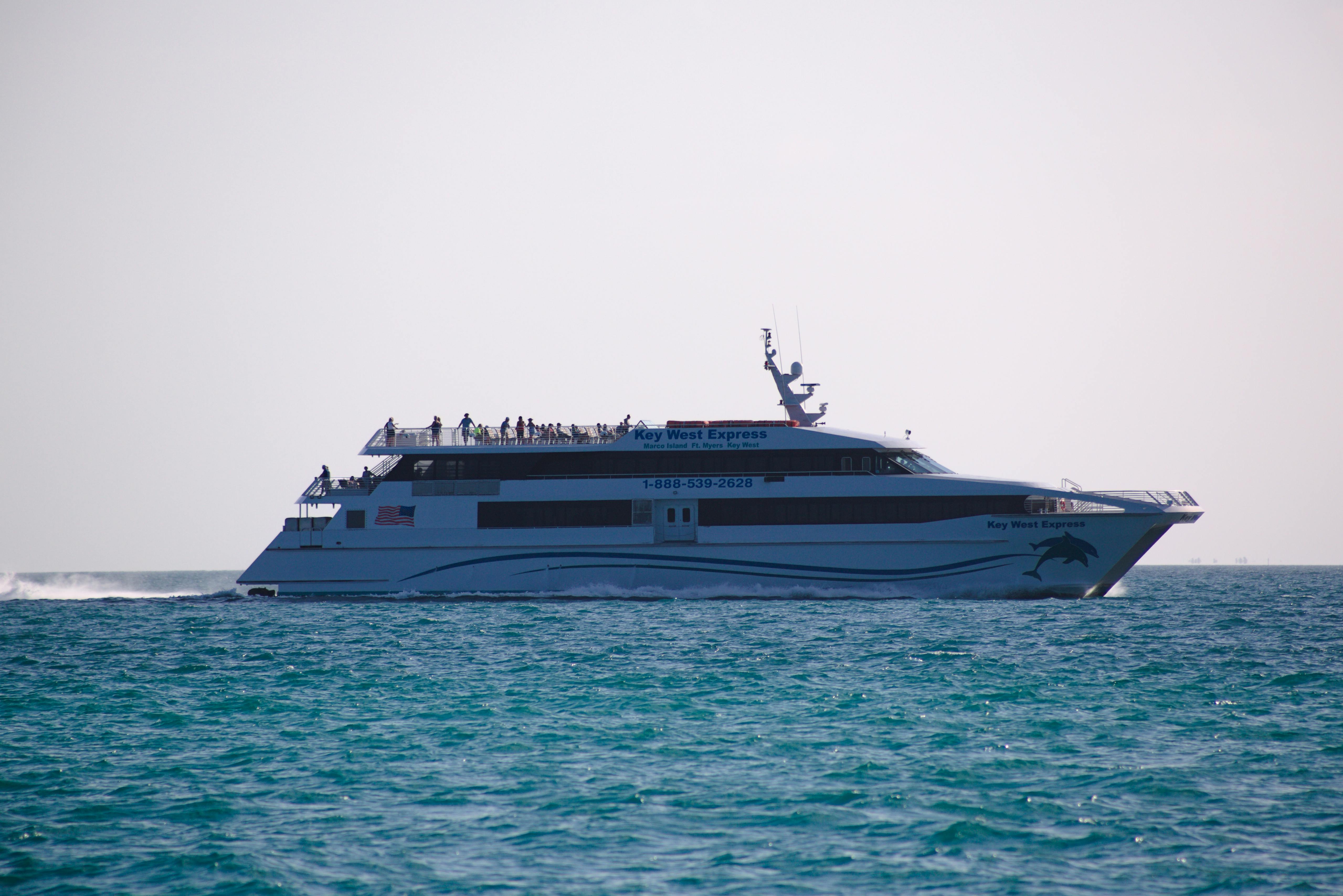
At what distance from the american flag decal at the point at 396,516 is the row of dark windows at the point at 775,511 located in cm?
204

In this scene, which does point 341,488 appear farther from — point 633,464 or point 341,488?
point 633,464

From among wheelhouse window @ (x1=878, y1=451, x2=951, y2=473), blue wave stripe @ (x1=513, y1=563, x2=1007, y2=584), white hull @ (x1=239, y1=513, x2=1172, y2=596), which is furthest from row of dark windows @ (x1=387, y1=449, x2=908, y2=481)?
blue wave stripe @ (x1=513, y1=563, x2=1007, y2=584)

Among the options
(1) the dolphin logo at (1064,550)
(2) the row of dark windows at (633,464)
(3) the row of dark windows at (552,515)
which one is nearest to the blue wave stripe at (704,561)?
(1) the dolphin logo at (1064,550)

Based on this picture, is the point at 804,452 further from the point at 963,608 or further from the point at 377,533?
the point at 377,533

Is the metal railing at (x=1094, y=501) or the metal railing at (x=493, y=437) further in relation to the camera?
the metal railing at (x=493, y=437)

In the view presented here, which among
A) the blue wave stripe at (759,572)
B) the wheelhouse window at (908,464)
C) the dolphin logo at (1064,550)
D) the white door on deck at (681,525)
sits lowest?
the blue wave stripe at (759,572)

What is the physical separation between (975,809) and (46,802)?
9303 mm

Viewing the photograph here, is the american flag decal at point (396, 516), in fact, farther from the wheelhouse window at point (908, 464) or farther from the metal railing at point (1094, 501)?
the metal railing at point (1094, 501)

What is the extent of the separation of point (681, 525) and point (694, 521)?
410 millimetres

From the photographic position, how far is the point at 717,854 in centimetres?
961

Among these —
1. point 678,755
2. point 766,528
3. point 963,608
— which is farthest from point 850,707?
point 766,528

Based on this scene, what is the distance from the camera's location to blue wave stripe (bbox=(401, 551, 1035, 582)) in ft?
106

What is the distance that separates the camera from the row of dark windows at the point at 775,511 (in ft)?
107

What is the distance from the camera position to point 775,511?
33.5 m
